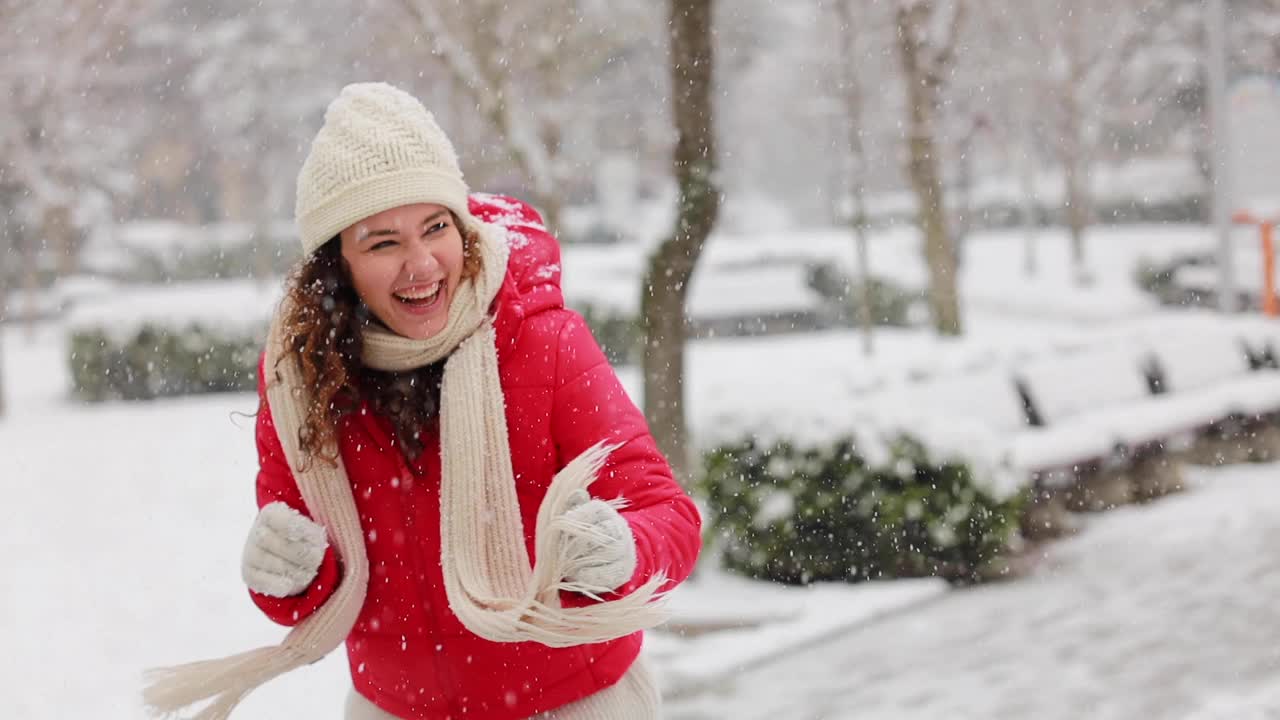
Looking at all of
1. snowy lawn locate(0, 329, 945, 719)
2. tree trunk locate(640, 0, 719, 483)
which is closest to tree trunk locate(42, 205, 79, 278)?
snowy lawn locate(0, 329, 945, 719)

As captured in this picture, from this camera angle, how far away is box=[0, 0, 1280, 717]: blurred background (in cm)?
616

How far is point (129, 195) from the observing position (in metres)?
34.5

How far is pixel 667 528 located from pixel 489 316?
47 centimetres

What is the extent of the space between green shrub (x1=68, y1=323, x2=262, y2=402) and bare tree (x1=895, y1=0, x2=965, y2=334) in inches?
298

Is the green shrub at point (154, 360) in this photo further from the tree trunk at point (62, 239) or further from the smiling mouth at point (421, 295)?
the smiling mouth at point (421, 295)

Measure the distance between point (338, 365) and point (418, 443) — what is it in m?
0.18

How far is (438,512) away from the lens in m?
2.22

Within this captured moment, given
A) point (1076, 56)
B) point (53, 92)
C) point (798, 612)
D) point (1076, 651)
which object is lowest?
point (1076, 651)

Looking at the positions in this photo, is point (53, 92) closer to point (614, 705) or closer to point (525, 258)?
point (525, 258)

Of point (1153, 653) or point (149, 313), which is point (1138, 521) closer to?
point (1153, 653)

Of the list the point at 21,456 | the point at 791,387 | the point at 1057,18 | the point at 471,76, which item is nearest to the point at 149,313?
the point at 21,456

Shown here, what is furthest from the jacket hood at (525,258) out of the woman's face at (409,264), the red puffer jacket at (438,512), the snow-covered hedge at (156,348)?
the snow-covered hedge at (156,348)

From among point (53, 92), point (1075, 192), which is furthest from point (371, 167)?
point (1075, 192)

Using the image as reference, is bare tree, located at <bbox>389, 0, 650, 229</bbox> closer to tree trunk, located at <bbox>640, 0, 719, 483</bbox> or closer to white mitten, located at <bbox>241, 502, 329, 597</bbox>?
tree trunk, located at <bbox>640, 0, 719, 483</bbox>
